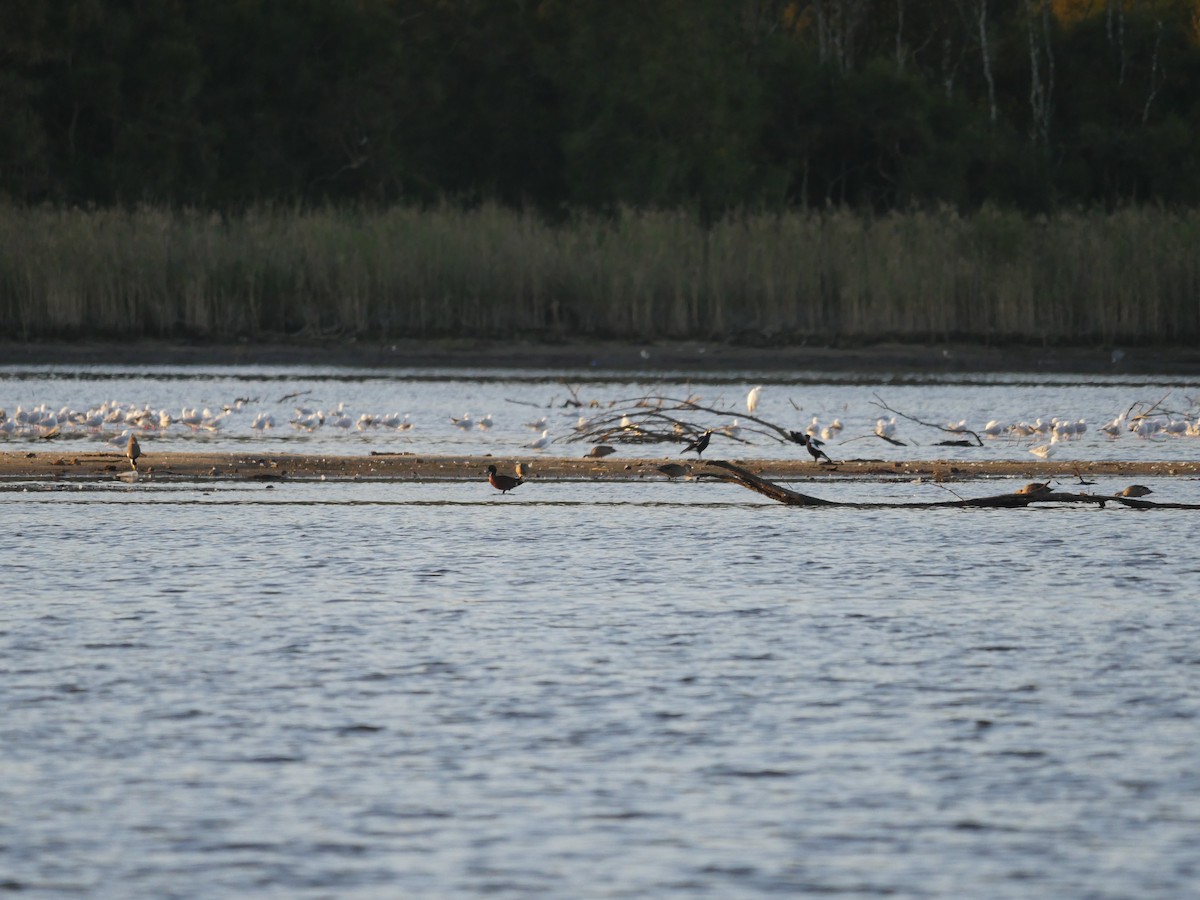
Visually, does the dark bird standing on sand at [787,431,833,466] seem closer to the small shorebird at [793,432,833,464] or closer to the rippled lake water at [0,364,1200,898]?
the small shorebird at [793,432,833,464]

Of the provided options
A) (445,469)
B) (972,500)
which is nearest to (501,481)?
(445,469)

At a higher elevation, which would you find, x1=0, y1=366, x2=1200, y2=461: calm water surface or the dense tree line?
the dense tree line

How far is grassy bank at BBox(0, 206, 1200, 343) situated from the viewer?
76.9ft

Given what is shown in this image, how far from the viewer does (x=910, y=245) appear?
24281 millimetres

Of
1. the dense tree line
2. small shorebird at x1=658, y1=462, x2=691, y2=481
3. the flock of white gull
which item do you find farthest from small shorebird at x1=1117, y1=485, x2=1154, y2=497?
the dense tree line

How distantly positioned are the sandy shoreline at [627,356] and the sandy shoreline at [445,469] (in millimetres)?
11610

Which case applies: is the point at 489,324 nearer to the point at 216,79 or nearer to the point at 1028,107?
the point at 216,79

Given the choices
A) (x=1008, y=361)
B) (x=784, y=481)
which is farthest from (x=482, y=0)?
(x=784, y=481)

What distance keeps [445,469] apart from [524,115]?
1177 inches

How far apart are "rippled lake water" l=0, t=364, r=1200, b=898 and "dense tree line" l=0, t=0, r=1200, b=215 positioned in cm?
2765

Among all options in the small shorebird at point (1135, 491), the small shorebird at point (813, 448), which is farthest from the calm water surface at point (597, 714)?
the small shorebird at point (813, 448)

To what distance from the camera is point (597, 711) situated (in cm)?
514

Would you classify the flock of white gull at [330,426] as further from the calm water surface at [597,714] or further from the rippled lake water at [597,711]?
the calm water surface at [597,714]

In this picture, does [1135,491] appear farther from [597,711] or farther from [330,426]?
[330,426]
